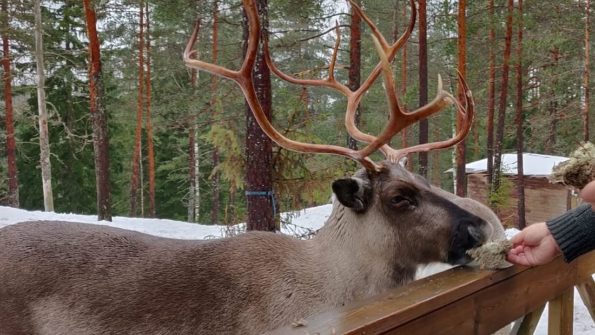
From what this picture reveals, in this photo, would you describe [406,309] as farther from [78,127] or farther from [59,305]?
[78,127]

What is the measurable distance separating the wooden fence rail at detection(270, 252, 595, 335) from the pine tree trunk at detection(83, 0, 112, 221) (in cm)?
1355

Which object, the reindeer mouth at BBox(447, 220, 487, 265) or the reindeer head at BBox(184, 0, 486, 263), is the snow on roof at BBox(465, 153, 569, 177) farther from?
the reindeer mouth at BBox(447, 220, 487, 265)

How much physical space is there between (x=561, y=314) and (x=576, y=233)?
0.97m

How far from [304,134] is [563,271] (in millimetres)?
7232

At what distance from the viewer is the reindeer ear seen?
10.1 feet

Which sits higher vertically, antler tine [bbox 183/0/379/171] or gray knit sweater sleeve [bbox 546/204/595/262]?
antler tine [bbox 183/0/379/171]

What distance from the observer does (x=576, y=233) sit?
2.33 metres

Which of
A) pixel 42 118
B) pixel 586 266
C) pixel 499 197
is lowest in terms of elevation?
pixel 499 197

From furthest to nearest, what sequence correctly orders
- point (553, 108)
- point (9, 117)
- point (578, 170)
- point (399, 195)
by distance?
point (553, 108) → point (9, 117) → point (399, 195) → point (578, 170)

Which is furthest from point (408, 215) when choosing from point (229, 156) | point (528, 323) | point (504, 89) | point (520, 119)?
point (520, 119)

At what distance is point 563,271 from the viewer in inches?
118

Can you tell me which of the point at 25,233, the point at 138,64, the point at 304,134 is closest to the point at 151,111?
the point at 138,64

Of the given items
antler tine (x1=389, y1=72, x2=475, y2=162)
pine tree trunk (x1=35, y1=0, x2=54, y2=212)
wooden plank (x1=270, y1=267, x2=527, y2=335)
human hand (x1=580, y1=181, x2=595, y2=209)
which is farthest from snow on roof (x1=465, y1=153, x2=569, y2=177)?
human hand (x1=580, y1=181, x2=595, y2=209)

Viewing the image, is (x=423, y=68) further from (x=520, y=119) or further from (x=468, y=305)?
(x=468, y=305)
